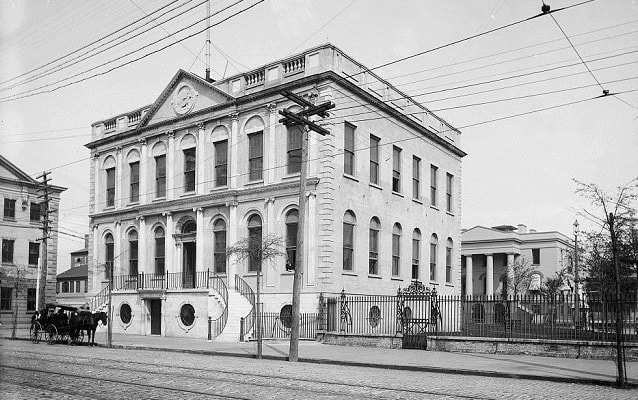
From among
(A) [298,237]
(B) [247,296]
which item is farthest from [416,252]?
(A) [298,237]

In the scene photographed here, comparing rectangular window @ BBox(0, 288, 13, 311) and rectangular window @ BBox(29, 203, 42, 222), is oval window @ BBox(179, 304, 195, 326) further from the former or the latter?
rectangular window @ BBox(0, 288, 13, 311)

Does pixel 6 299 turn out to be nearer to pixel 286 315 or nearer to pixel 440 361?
pixel 286 315

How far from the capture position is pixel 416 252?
125ft

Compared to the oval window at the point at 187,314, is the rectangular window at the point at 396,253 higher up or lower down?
higher up

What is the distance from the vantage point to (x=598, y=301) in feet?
72.0

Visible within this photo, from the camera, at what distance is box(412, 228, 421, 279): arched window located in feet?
124

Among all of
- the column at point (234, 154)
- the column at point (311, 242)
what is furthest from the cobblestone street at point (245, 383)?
the column at point (234, 154)

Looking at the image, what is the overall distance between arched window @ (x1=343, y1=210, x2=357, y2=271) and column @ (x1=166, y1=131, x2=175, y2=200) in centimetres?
1093

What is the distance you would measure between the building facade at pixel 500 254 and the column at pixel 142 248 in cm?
3472

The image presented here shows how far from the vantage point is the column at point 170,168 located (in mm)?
36938

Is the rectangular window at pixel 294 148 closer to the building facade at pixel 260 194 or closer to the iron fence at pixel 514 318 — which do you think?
the building facade at pixel 260 194

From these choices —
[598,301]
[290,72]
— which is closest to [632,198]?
[598,301]

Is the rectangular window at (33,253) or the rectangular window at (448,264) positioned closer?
the rectangular window at (448,264)

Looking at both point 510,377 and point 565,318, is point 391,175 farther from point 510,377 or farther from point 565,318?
point 510,377
